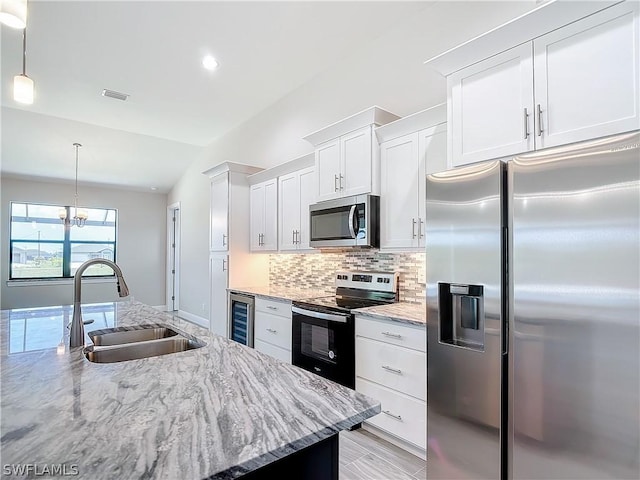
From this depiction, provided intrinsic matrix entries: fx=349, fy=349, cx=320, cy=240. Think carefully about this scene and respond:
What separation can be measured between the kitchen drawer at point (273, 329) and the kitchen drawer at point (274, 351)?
0.04 metres

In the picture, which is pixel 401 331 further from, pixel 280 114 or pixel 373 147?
pixel 280 114

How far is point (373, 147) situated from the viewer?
2.78 metres

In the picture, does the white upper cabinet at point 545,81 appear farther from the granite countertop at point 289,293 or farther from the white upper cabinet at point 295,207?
the granite countertop at point 289,293

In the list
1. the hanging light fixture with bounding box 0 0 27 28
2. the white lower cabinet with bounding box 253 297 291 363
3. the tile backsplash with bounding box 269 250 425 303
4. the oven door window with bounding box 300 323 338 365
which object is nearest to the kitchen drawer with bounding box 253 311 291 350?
the white lower cabinet with bounding box 253 297 291 363

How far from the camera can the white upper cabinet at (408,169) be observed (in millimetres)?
2426

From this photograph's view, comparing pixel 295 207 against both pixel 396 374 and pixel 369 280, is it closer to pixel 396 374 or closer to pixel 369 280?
pixel 369 280

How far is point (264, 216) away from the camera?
13.9ft

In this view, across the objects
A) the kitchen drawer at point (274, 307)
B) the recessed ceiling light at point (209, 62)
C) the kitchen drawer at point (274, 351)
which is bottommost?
the kitchen drawer at point (274, 351)

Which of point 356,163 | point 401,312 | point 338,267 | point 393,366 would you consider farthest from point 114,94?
point 393,366

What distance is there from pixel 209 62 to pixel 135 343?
126 inches

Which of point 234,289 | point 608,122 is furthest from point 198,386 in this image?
point 234,289

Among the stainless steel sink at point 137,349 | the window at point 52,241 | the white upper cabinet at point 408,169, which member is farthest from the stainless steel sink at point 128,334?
the window at point 52,241

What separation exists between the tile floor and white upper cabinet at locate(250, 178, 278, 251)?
2.22 metres

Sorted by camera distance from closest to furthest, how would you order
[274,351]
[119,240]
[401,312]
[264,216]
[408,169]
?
[401,312] → [408,169] → [274,351] → [264,216] → [119,240]
